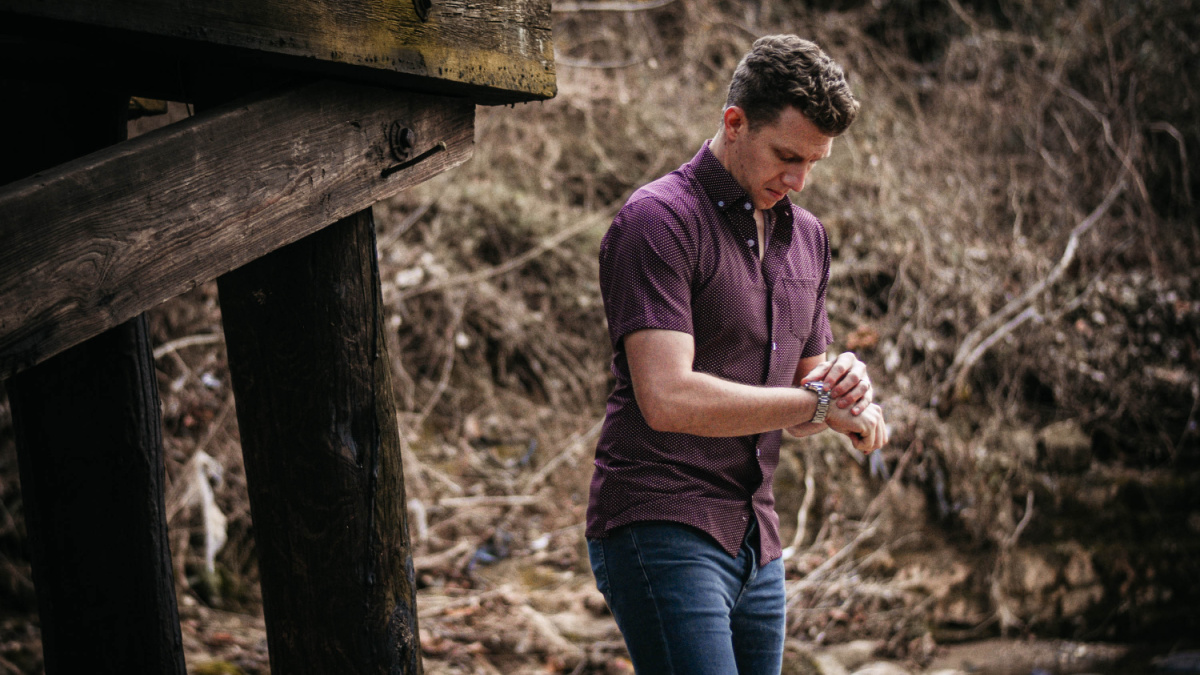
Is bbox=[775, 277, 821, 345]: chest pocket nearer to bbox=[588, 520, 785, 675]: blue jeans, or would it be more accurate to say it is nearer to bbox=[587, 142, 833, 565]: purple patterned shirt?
bbox=[587, 142, 833, 565]: purple patterned shirt

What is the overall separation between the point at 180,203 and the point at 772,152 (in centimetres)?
120

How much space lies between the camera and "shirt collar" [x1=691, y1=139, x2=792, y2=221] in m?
2.08

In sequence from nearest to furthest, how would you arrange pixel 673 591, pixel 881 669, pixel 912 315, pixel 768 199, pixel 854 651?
1. pixel 673 591
2. pixel 768 199
3. pixel 881 669
4. pixel 854 651
5. pixel 912 315

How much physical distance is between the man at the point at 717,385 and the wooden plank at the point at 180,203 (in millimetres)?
584

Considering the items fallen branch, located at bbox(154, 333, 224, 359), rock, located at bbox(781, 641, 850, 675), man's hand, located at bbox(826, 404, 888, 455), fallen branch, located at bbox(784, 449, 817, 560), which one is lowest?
rock, located at bbox(781, 641, 850, 675)

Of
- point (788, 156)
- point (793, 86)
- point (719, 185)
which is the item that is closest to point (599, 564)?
point (719, 185)

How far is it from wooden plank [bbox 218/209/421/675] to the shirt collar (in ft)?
2.46

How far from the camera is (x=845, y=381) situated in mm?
2000

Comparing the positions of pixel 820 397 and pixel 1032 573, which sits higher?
pixel 820 397

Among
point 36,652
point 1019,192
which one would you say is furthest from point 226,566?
point 1019,192

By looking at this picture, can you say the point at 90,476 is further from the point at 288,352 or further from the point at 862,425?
the point at 862,425

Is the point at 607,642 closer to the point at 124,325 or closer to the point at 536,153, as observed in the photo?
the point at 124,325

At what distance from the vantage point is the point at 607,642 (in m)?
4.41

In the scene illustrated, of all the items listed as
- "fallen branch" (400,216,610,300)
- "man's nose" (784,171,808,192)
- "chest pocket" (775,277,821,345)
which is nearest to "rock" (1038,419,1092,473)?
"fallen branch" (400,216,610,300)
